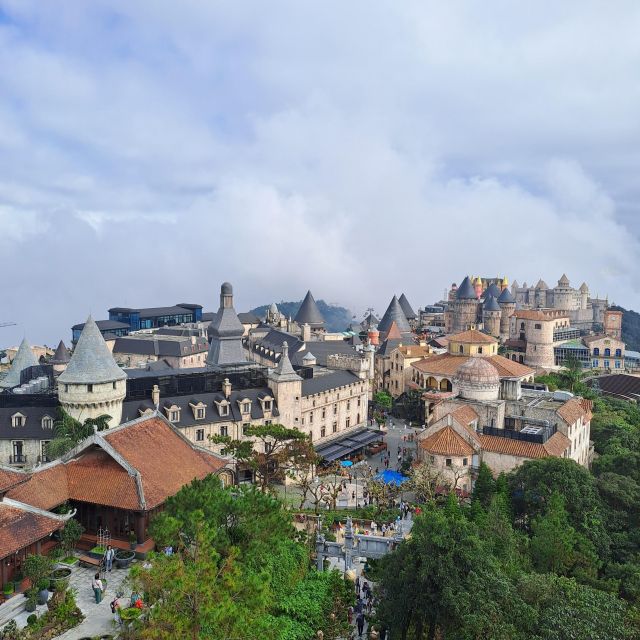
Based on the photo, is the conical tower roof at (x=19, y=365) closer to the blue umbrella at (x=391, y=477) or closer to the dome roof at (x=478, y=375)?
the blue umbrella at (x=391, y=477)

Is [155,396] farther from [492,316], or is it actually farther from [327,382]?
[492,316]

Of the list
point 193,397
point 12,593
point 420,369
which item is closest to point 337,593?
point 12,593

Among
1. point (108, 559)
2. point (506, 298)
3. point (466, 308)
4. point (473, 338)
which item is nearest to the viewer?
point (108, 559)

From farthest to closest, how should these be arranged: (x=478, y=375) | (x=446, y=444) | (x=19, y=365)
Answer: (x=19, y=365) < (x=478, y=375) < (x=446, y=444)

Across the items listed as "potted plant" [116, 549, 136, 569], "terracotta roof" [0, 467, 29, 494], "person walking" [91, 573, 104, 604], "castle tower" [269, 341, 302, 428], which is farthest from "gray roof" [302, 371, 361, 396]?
"person walking" [91, 573, 104, 604]

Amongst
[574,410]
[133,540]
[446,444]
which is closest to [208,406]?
[446,444]

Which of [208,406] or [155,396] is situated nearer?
[155,396]

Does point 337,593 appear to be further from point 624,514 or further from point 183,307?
point 183,307
